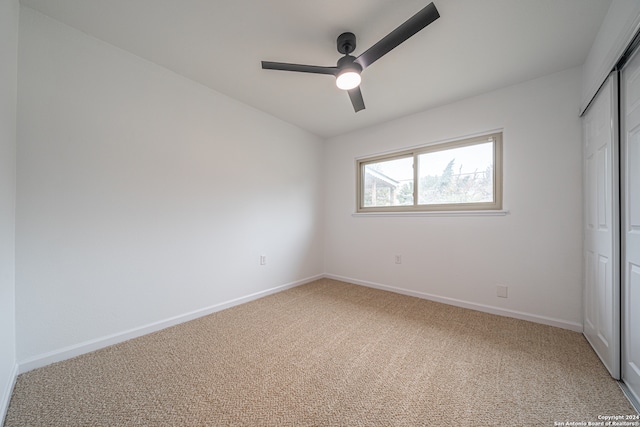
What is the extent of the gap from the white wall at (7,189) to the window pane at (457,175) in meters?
3.52

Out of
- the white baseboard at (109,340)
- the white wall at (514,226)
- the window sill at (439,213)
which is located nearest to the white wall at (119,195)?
the white baseboard at (109,340)

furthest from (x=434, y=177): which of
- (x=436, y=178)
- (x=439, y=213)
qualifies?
(x=439, y=213)

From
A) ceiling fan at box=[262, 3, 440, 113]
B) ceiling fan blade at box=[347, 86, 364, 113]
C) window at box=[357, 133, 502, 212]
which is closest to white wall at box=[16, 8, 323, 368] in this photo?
ceiling fan at box=[262, 3, 440, 113]

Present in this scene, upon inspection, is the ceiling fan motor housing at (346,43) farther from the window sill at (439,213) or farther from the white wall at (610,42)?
the window sill at (439,213)

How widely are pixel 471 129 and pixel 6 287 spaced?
12.9 ft

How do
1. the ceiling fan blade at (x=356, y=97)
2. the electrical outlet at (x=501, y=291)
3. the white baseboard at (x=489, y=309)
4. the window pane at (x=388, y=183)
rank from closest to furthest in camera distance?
the ceiling fan blade at (x=356, y=97), the white baseboard at (x=489, y=309), the electrical outlet at (x=501, y=291), the window pane at (x=388, y=183)

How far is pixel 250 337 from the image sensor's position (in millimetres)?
1947

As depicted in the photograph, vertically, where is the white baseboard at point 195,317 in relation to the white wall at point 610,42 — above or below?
below

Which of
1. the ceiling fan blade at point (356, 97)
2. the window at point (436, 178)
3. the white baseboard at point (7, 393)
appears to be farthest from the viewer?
the window at point (436, 178)

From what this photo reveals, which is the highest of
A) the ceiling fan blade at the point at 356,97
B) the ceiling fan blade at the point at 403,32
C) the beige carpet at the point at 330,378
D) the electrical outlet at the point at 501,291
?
the ceiling fan blade at the point at 403,32

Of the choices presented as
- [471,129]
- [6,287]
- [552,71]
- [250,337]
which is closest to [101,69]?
[6,287]

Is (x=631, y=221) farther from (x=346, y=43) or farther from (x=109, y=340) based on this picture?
(x=109, y=340)

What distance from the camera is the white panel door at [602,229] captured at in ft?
4.73

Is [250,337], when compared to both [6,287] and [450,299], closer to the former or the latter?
[6,287]
